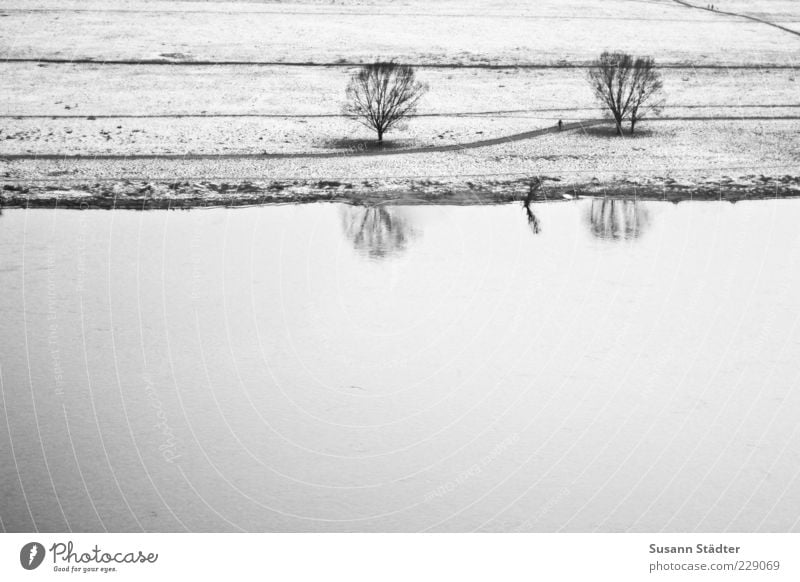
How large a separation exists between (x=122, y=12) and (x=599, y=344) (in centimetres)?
4110

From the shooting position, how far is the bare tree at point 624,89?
3403cm

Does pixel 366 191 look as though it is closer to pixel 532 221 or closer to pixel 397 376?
pixel 532 221

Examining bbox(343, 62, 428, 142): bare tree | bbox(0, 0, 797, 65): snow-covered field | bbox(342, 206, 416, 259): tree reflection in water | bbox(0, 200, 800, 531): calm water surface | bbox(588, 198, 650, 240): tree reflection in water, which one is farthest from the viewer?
bbox(0, 0, 797, 65): snow-covered field

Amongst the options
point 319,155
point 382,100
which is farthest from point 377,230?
point 382,100

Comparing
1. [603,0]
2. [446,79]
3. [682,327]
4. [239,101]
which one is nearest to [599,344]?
Answer: [682,327]

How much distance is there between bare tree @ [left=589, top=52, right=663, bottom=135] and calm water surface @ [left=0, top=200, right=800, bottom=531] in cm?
1265

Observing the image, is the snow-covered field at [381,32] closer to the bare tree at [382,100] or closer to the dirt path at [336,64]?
the dirt path at [336,64]

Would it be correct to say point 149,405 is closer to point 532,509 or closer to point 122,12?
point 532,509

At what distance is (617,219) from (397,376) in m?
10.2

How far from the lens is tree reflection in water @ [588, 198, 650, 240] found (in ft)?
71.7

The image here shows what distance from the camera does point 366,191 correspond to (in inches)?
1013

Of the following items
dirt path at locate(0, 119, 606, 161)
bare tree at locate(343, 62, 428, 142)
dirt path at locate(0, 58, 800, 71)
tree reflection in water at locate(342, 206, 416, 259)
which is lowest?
tree reflection in water at locate(342, 206, 416, 259)

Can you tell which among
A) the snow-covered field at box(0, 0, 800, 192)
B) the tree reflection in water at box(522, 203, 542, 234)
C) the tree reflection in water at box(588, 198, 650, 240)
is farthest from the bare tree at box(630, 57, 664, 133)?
the tree reflection in water at box(522, 203, 542, 234)

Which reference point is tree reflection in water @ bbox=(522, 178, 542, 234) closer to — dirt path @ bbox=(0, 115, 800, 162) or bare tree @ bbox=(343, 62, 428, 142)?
dirt path @ bbox=(0, 115, 800, 162)
